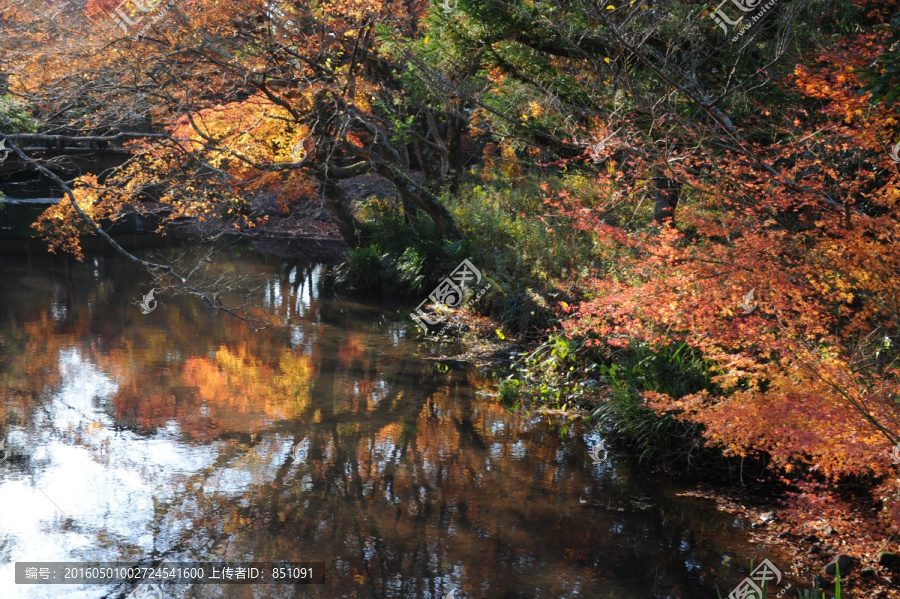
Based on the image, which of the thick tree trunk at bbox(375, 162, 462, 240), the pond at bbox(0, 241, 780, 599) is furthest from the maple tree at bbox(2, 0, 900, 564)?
the pond at bbox(0, 241, 780, 599)

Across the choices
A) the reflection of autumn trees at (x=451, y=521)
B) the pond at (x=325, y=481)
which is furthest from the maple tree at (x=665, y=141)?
the reflection of autumn trees at (x=451, y=521)

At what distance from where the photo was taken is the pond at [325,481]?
16.5 feet

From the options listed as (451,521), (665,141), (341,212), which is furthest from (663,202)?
(341,212)

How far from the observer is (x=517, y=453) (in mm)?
7117

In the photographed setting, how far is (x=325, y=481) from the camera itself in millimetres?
6375

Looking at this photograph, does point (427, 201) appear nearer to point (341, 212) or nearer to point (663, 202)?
point (341, 212)

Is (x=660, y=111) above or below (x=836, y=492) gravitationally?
above

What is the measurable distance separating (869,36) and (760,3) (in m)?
2.30

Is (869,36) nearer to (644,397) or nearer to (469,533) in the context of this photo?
(644,397)

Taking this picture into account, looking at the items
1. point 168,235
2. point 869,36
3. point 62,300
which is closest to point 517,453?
point 869,36

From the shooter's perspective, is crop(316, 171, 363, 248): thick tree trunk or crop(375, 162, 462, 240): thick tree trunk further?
crop(316, 171, 363, 248): thick tree trunk

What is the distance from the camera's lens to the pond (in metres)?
5.02

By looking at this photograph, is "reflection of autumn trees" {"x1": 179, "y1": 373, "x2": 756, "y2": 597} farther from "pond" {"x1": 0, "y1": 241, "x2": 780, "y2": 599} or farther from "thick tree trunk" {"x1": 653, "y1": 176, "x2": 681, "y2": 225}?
"thick tree trunk" {"x1": 653, "y1": 176, "x2": 681, "y2": 225}

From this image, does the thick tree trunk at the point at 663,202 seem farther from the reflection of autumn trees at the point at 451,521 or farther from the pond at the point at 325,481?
the reflection of autumn trees at the point at 451,521
